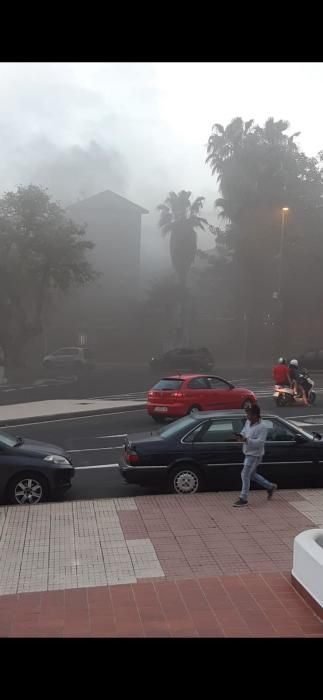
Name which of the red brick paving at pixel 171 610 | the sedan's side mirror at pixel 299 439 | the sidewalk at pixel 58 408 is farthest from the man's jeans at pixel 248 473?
the sidewalk at pixel 58 408

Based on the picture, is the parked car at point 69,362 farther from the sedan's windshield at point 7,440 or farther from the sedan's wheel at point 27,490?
the sedan's wheel at point 27,490

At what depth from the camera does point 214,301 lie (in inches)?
1951

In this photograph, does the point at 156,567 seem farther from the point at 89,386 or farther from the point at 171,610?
the point at 89,386

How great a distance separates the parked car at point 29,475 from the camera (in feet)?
30.2

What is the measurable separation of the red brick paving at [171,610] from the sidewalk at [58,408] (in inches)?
505

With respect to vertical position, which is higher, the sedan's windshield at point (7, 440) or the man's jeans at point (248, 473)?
the sedan's windshield at point (7, 440)

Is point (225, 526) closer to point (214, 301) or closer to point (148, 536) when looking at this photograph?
point (148, 536)

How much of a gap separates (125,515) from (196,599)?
9.47ft

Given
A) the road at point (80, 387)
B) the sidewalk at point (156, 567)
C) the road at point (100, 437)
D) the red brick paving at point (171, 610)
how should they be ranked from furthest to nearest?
the road at point (80, 387), the road at point (100, 437), the sidewalk at point (156, 567), the red brick paving at point (171, 610)

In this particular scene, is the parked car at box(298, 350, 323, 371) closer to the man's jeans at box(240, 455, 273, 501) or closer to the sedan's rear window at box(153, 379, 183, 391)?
the sedan's rear window at box(153, 379, 183, 391)

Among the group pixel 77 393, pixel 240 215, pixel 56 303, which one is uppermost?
pixel 240 215

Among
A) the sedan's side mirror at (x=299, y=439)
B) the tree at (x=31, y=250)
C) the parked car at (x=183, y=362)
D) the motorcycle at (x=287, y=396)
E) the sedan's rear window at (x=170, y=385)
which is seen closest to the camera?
the sedan's side mirror at (x=299, y=439)

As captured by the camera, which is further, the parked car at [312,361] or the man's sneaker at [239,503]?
the parked car at [312,361]

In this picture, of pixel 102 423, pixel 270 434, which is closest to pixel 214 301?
pixel 102 423
